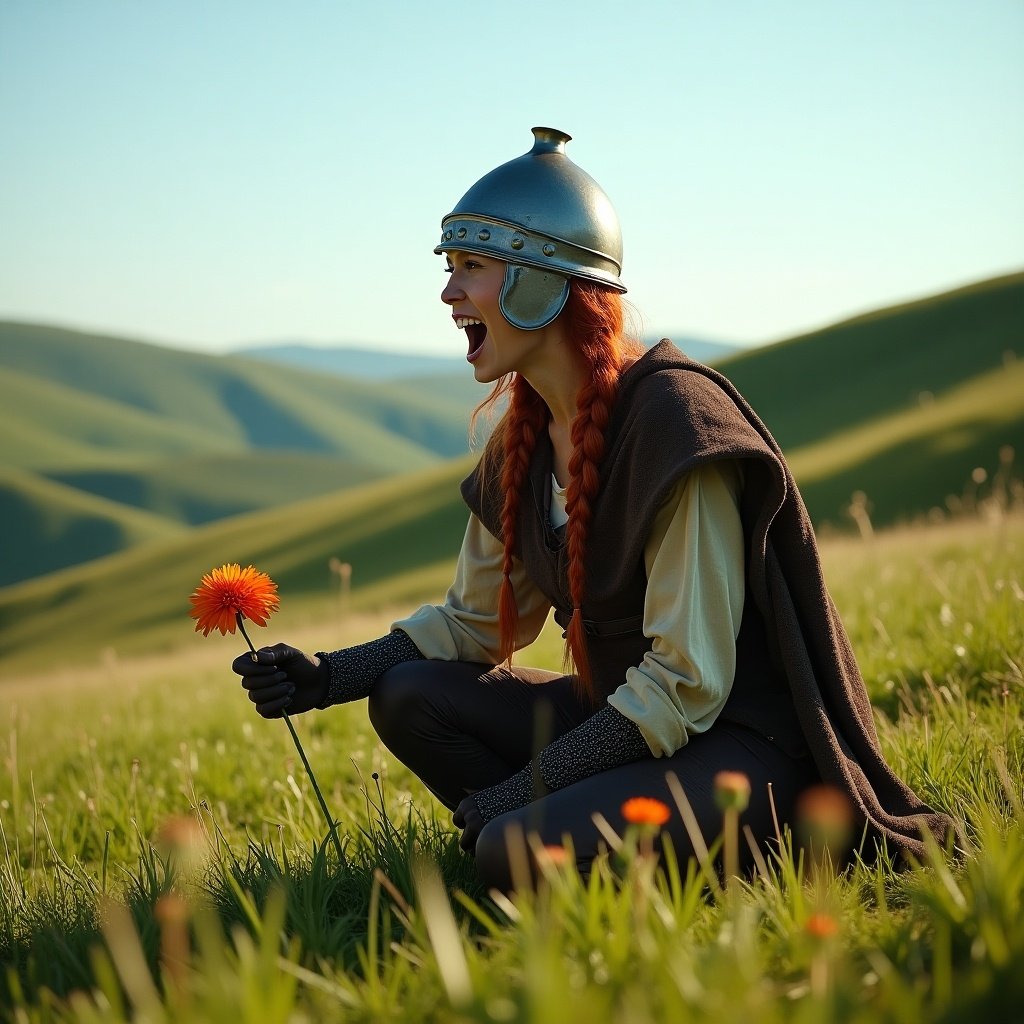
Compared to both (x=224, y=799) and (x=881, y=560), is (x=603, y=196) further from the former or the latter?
(x=881, y=560)

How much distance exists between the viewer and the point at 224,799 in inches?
190

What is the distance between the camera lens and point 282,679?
327 centimetres

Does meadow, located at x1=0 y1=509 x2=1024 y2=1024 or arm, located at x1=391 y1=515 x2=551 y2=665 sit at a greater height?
arm, located at x1=391 y1=515 x2=551 y2=665

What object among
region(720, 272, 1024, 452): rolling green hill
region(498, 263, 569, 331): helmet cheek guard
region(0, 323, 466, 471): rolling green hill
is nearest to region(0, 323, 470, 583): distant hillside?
region(0, 323, 466, 471): rolling green hill

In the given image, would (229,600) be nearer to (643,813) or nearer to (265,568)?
(643,813)

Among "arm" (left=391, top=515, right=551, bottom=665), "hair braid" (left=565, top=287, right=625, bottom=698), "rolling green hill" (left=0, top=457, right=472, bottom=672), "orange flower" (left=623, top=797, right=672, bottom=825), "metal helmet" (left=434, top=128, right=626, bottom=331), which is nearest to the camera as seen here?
"orange flower" (left=623, top=797, right=672, bottom=825)

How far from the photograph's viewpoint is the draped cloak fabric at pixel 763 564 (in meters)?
2.89

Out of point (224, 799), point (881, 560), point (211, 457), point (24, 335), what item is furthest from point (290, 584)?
point (24, 335)

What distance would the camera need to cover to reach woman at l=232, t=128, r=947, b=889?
112 inches

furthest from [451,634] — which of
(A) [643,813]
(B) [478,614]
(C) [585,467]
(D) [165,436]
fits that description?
(D) [165,436]

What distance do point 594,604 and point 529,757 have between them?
582 millimetres

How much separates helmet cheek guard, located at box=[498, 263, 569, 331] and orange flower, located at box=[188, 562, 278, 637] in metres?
1.01

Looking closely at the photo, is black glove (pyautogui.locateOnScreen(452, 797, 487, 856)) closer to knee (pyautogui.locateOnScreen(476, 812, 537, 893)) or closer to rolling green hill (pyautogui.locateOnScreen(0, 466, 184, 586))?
knee (pyautogui.locateOnScreen(476, 812, 537, 893))

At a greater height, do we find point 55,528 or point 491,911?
point 491,911
